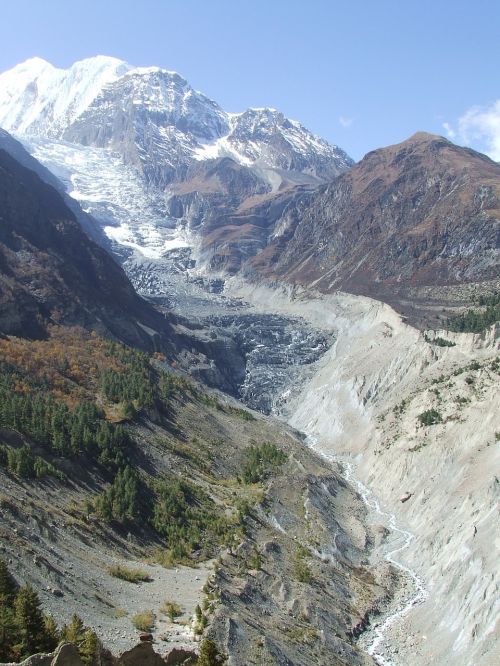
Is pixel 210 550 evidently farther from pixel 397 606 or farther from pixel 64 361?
pixel 64 361

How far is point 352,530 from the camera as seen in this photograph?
6575 centimetres

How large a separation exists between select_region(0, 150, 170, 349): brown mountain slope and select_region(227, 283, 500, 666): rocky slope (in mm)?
37581

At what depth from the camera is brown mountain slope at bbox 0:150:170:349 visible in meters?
109

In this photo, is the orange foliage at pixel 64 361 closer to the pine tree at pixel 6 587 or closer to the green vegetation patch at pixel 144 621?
the green vegetation patch at pixel 144 621

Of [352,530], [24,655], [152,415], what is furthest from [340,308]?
[24,655]

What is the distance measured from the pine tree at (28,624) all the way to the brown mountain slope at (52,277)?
7549 centimetres

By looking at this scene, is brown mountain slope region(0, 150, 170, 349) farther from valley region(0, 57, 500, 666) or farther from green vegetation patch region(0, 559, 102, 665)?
green vegetation patch region(0, 559, 102, 665)

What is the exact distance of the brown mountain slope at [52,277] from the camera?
108725 mm

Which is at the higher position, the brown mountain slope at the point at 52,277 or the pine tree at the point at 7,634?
the brown mountain slope at the point at 52,277

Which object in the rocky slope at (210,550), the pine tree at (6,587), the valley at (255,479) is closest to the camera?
the pine tree at (6,587)

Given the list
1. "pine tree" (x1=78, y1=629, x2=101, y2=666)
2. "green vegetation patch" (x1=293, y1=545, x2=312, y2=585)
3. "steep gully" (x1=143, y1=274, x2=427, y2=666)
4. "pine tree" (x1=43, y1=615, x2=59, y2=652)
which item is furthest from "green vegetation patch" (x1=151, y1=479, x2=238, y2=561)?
"pine tree" (x1=78, y1=629, x2=101, y2=666)

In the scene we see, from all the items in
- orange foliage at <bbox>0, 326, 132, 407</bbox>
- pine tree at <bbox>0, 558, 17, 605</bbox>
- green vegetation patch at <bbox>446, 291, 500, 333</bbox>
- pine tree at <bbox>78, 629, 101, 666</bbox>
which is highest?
green vegetation patch at <bbox>446, 291, 500, 333</bbox>

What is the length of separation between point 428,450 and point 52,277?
252 ft

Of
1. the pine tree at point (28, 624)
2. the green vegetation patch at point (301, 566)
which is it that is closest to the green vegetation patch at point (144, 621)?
the pine tree at point (28, 624)
